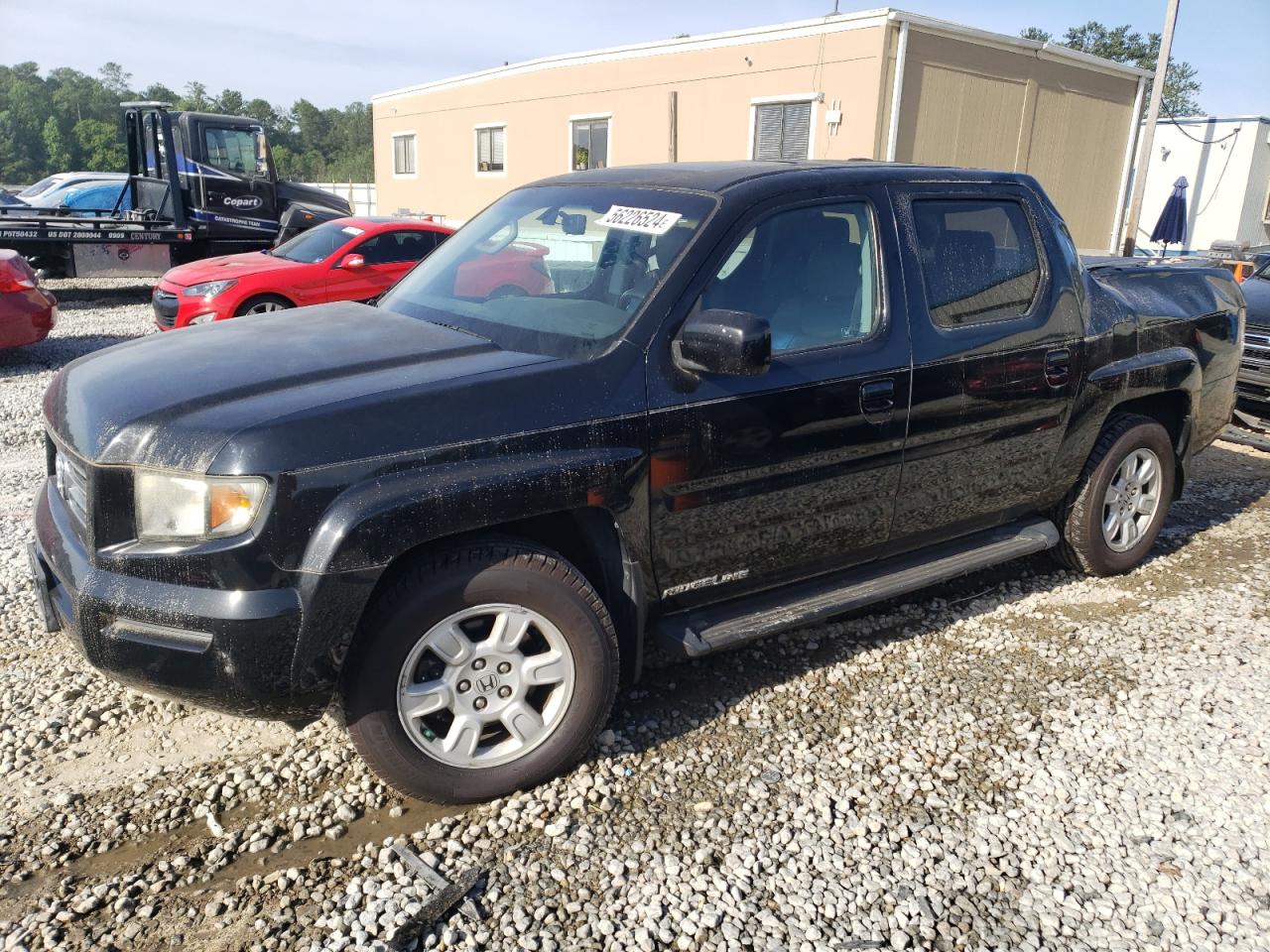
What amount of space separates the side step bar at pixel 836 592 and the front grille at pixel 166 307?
8.52 metres

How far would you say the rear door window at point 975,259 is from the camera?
3791 millimetres

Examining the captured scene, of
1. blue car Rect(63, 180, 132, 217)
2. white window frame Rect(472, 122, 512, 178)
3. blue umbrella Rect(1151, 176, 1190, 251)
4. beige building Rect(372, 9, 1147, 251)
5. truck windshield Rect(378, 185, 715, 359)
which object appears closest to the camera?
truck windshield Rect(378, 185, 715, 359)

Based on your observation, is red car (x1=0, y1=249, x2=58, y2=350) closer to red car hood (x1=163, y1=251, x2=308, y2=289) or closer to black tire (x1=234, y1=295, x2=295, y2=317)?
red car hood (x1=163, y1=251, x2=308, y2=289)

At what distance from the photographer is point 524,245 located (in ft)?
12.6

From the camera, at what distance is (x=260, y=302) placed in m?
10.0

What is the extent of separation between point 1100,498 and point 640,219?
2.72m

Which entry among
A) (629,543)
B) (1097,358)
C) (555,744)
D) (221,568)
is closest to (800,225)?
(629,543)

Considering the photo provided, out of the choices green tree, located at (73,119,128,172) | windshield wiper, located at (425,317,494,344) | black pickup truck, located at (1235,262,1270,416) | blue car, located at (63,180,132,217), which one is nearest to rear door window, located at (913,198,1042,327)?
windshield wiper, located at (425,317,494,344)

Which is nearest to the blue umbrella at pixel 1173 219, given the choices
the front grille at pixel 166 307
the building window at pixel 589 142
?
the building window at pixel 589 142

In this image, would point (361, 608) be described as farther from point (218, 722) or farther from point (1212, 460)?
point (1212, 460)

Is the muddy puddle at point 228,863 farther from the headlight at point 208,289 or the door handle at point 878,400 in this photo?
the headlight at point 208,289

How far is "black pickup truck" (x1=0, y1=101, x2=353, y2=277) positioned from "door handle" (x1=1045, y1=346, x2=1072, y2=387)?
13.7 metres

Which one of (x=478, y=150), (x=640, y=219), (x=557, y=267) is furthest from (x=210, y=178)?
(x=640, y=219)

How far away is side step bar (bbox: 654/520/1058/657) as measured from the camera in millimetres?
3262
